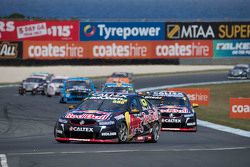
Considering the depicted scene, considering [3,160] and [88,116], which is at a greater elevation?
[88,116]

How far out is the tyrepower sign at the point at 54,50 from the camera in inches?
2598

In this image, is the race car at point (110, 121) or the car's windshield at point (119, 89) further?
the car's windshield at point (119, 89)

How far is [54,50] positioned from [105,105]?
1912 inches

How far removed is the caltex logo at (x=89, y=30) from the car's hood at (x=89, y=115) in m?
49.8

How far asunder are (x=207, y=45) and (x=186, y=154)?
55071 millimetres

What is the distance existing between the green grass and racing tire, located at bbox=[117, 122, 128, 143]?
29.3 ft

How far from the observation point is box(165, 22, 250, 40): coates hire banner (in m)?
69.0

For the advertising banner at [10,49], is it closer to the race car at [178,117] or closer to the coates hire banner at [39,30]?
the coates hire banner at [39,30]

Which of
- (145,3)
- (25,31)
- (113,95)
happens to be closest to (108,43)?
(25,31)

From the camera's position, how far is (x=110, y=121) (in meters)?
17.3

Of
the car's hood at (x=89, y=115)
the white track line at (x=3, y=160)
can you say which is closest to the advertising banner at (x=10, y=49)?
the car's hood at (x=89, y=115)

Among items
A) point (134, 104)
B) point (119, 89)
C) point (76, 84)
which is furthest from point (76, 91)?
point (134, 104)

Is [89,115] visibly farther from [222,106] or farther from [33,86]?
[33,86]

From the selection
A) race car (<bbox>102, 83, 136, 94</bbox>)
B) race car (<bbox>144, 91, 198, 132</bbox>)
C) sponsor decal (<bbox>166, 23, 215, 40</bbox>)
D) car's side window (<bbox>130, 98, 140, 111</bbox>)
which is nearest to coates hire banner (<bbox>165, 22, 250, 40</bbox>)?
sponsor decal (<bbox>166, 23, 215, 40</bbox>)
